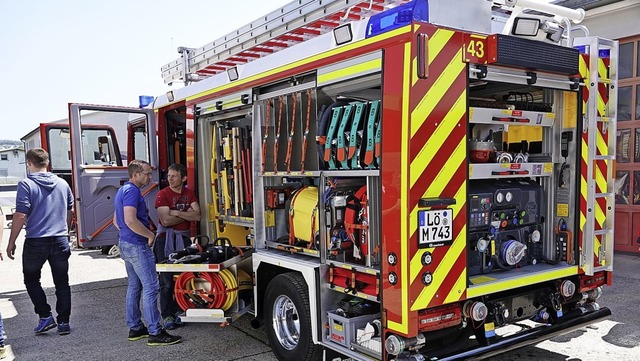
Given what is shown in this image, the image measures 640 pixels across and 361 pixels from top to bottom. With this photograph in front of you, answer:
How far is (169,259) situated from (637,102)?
719cm

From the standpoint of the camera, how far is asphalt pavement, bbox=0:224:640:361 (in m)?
4.45

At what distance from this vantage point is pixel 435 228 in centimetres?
318

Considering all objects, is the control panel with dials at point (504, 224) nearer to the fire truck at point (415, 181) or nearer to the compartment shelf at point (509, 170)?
the fire truck at point (415, 181)

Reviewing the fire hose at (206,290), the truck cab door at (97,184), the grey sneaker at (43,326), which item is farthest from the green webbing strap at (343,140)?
the grey sneaker at (43,326)

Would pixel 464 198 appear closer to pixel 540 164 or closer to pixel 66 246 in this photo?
pixel 540 164

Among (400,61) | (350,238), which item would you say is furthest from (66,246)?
(400,61)

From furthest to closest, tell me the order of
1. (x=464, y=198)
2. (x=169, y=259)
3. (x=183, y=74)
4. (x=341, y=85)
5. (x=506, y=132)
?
(x=183, y=74) → (x=169, y=259) → (x=506, y=132) → (x=341, y=85) → (x=464, y=198)

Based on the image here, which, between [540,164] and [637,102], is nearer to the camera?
[540,164]

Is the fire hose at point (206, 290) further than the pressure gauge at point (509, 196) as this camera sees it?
Yes

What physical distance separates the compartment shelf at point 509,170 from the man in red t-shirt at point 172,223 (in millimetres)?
3179

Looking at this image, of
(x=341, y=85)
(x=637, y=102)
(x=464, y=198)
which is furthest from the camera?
(x=637, y=102)

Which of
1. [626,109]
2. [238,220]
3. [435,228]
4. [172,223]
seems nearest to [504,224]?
[435,228]

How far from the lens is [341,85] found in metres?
3.78

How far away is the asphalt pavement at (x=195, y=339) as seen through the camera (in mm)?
4453
